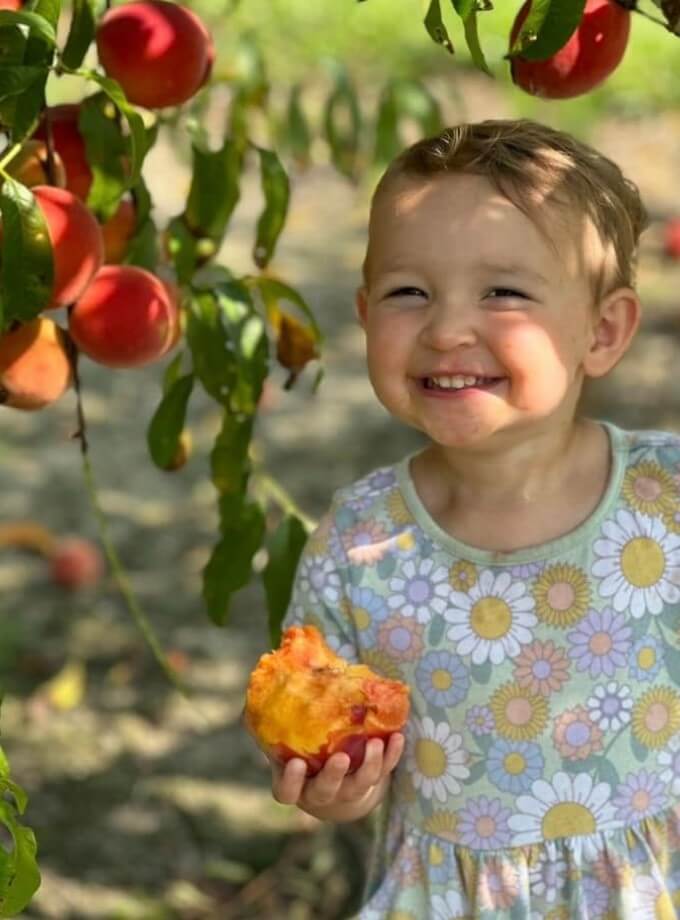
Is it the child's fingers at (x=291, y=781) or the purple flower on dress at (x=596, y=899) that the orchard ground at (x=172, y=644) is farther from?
the child's fingers at (x=291, y=781)

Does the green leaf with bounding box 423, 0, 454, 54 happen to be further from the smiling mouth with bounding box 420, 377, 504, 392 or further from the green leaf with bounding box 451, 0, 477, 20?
the smiling mouth with bounding box 420, 377, 504, 392

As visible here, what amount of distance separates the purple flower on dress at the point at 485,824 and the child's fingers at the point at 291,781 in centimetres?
22

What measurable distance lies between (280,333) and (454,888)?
0.63 metres

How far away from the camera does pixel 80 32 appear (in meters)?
1.47

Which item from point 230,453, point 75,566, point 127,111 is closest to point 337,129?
point 230,453

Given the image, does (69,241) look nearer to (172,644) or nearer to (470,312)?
(470,312)

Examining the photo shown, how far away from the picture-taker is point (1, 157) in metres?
1.42

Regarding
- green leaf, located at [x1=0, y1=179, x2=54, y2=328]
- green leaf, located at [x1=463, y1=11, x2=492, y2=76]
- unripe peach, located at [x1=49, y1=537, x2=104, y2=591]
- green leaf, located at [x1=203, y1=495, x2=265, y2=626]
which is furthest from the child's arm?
unripe peach, located at [x1=49, y1=537, x2=104, y2=591]

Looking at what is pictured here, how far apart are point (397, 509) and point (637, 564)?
9.3 inches

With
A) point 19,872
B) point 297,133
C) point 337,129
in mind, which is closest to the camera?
point 19,872

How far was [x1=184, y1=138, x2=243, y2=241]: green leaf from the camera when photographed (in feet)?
5.83

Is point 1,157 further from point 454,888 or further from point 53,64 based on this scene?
point 454,888

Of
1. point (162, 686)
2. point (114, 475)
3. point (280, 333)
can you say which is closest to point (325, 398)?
point (114, 475)

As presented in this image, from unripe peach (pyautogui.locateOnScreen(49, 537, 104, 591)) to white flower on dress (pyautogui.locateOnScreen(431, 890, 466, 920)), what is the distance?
76.6 inches
